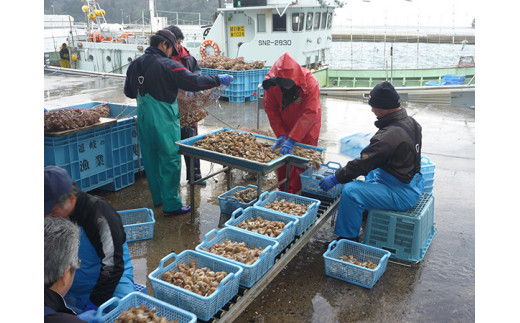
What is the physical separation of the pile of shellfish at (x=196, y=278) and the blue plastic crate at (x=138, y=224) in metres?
1.51

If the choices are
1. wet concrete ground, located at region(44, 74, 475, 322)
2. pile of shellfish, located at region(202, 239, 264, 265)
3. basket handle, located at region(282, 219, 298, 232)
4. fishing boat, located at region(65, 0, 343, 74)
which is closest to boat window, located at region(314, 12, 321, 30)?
fishing boat, located at region(65, 0, 343, 74)

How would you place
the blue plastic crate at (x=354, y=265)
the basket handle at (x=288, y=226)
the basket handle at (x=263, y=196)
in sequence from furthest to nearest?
the basket handle at (x=263, y=196), the blue plastic crate at (x=354, y=265), the basket handle at (x=288, y=226)

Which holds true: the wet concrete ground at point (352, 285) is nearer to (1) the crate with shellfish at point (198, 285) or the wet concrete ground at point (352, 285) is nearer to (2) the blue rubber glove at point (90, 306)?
(1) the crate with shellfish at point (198, 285)

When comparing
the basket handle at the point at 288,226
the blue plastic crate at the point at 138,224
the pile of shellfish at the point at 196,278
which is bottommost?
the blue plastic crate at the point at 138,224

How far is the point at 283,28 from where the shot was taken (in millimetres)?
12211

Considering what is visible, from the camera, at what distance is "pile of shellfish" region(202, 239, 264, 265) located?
2.68m

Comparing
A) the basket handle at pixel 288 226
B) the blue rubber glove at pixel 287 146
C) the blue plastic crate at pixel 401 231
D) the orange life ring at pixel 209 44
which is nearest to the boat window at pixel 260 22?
the orange life ring at pixel 209 44

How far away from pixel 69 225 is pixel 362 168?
8.07ft

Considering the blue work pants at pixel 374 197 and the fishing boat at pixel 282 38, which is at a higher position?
the fishing boat at pixel 282 38

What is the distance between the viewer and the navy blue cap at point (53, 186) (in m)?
1.80

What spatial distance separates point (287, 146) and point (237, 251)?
1620mm

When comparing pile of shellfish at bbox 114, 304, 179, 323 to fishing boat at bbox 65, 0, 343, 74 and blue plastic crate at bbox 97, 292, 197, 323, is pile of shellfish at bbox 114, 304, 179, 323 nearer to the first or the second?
blue plastic crate at bbox 97, 292, 197, 323

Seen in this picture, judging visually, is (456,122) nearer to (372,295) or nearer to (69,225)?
(372,295)

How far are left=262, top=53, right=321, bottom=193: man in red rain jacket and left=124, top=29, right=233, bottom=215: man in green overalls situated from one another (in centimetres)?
60
